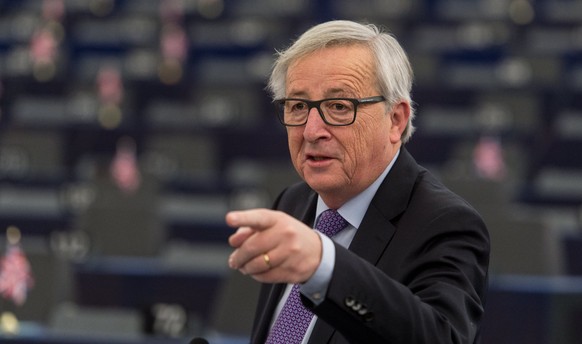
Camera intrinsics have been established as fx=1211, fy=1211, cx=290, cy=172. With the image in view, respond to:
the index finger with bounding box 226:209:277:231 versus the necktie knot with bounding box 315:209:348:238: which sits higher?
the index finger with bounding box 226:209:277:231

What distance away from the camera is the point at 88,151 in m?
8.90

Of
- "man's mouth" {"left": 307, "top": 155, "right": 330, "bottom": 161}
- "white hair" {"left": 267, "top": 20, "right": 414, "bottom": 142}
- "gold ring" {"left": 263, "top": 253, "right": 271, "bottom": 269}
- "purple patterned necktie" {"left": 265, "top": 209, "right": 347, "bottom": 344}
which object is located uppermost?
"white hair" {"left": 267, "top": 20, "right": 414, "bottom": 142}

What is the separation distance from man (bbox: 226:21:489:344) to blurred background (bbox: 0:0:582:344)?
1.42 meters

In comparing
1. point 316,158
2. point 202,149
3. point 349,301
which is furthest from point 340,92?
point 202,149

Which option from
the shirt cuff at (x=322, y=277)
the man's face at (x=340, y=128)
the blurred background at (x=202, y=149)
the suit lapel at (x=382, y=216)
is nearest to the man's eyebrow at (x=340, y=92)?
the man's face at (x=340, y=128)

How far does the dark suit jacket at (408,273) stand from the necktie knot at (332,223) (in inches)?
4.0

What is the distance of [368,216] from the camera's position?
2410 millimetres

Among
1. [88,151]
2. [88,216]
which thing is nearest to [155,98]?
[88,151]

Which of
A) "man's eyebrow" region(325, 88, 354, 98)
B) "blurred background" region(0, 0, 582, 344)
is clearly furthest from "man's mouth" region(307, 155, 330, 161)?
"blurred background" region(0, 0, 582, 344)

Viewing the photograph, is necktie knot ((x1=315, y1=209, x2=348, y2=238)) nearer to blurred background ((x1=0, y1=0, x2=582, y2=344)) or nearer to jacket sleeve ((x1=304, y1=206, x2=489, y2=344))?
jacket sleeve ((x1=304, y1=206, x2=489, y2=344))

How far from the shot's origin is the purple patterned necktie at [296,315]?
7.99ft

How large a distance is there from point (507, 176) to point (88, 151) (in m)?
3.15

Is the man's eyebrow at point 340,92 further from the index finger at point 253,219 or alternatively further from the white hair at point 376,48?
the index finger at point 253,219

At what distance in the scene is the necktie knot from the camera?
8.23 feet
